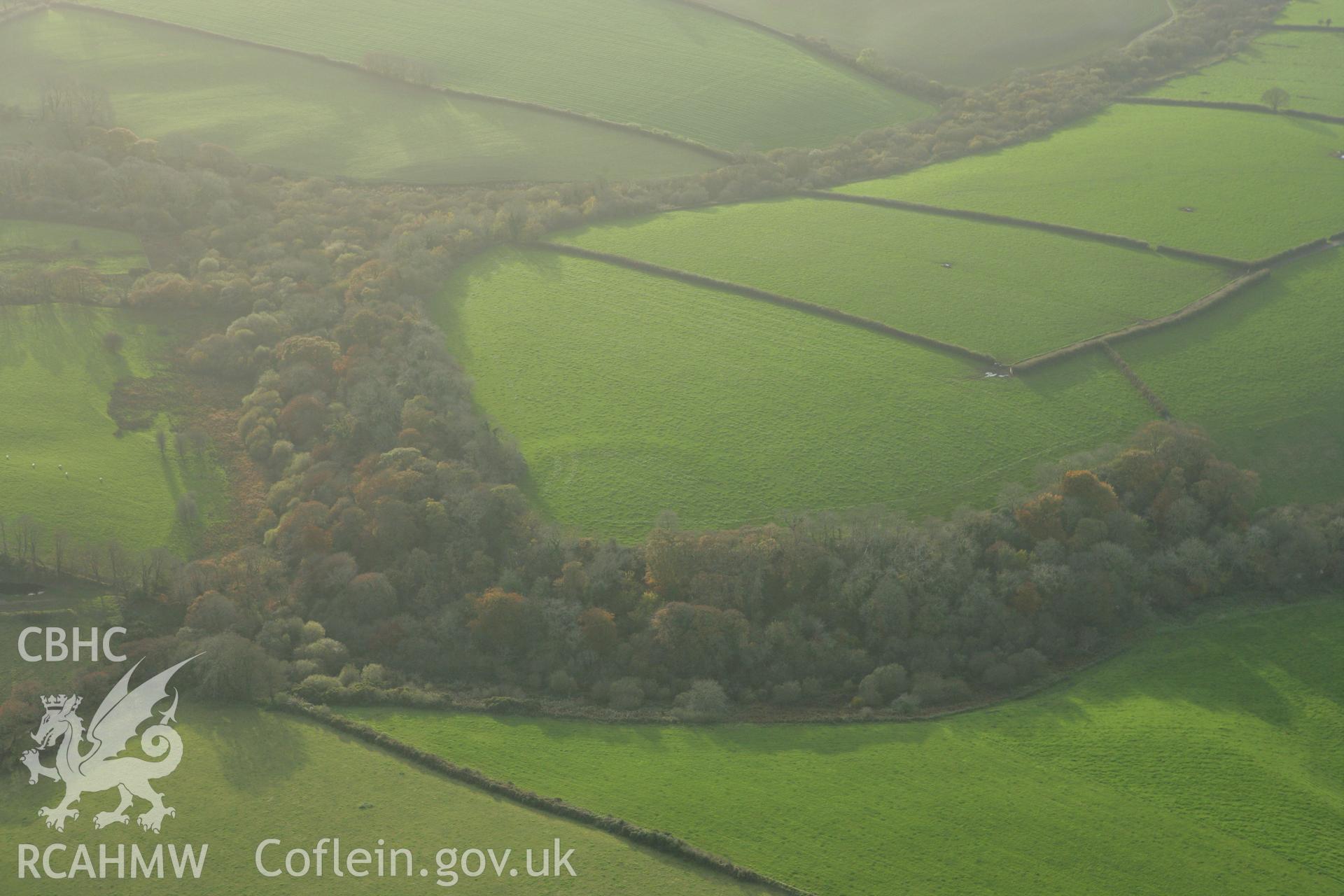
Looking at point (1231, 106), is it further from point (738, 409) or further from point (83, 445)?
point (83, 445)

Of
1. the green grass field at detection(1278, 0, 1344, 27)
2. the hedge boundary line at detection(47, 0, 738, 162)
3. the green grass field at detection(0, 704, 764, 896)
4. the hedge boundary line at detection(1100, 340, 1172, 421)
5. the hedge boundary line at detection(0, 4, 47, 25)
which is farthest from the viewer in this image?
the green grass field at detection(1278, 0, 1344, 27)

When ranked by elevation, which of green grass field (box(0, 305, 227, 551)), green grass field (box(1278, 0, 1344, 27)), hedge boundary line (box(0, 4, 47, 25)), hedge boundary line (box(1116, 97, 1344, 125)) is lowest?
green grass field (box(0, 305, 227, 551))

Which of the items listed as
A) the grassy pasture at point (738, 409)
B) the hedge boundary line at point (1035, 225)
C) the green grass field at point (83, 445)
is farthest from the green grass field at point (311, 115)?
the green grass field at point (83, 445)

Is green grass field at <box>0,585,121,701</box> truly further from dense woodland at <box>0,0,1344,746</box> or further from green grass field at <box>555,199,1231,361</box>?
green grass field at <box>555,199,1231,361</box>

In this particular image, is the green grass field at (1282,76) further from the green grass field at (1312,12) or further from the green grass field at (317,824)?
the green grass field at (317,824)

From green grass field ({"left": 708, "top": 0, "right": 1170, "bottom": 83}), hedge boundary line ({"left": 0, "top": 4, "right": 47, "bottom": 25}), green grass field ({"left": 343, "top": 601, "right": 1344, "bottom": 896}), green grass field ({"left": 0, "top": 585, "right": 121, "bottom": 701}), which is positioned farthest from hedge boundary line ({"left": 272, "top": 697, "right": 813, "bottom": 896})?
hedge boundary line ({"left": 0, "top": 4, "right": 47, "bottom": 25})

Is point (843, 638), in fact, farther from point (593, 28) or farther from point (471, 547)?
point (593, 28)
